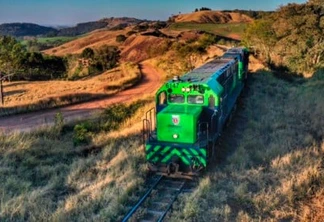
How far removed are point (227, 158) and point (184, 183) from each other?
2.25 meters

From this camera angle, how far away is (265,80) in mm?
29188

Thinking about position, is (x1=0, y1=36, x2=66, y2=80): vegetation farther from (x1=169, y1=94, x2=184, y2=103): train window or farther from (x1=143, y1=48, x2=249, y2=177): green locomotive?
(x1=143, y1=48, x2=249, y2=177): green locomotive

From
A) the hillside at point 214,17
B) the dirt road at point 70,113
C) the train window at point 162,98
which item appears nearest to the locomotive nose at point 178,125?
the train window at point 162,98

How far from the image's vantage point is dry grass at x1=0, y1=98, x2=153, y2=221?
8.94m

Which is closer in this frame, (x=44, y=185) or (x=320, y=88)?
(x=44, y=185)

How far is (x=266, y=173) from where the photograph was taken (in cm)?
1117

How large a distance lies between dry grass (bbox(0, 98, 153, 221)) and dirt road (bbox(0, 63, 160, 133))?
7.72m

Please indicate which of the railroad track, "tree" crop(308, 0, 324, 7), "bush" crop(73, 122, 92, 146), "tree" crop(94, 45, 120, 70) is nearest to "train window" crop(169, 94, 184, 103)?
the railroad track

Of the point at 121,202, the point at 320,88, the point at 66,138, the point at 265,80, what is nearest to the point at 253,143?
the point at 121,202

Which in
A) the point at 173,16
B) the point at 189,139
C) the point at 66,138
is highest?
the point at 173,16

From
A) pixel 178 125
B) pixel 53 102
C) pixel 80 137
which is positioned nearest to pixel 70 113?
pixel 53 102

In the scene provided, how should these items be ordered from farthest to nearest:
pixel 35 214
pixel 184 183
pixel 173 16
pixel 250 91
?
pixel 173 16
pixel 250 91
pixel 184 183
pixel 35 214

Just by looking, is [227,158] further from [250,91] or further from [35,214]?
[250,91]

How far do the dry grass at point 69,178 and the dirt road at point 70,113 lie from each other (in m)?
7.72
